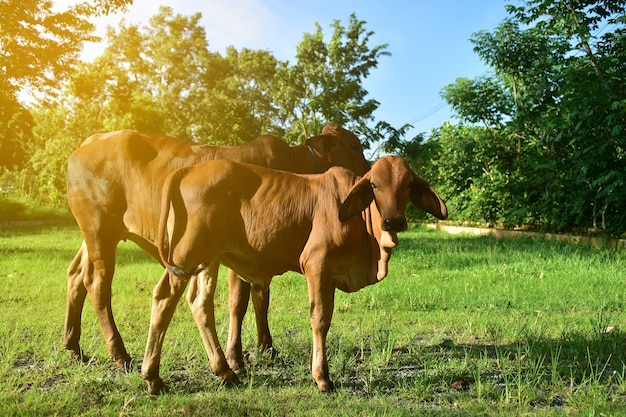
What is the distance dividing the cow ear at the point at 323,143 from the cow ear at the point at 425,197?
5.25 feet

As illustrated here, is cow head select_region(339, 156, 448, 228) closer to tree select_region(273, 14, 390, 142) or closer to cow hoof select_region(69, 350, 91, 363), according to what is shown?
cow hoof select_region(69, 350, 91, 363)

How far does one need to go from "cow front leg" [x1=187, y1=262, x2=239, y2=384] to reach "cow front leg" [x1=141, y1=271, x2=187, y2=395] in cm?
22

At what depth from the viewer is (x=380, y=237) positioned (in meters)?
3.31

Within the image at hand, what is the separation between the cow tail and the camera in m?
3.34

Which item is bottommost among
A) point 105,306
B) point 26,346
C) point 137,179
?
point 26,346

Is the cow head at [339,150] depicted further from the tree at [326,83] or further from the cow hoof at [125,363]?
the tree at [326,83]

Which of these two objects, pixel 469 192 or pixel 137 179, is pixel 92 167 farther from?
pixel 469 192

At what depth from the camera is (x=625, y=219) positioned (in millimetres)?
11531

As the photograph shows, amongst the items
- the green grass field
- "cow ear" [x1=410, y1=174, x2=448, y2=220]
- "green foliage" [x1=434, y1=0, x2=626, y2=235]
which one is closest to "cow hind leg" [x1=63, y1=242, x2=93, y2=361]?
the green grass field

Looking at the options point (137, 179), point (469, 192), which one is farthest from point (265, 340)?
point (469, 192)

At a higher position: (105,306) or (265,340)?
(105,306)

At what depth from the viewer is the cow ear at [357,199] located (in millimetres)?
3092

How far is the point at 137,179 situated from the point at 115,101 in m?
20.2

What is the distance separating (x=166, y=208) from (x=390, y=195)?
1.38 meters
